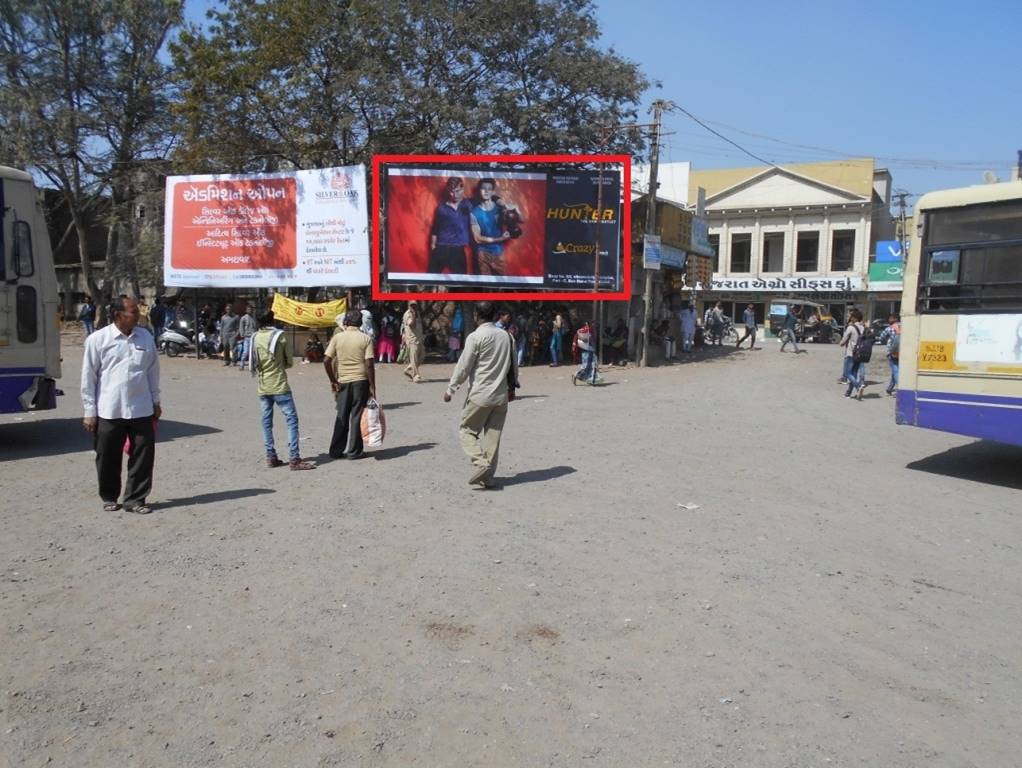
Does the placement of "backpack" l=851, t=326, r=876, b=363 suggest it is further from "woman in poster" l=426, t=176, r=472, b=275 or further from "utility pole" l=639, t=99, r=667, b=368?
"woman in poster" l=426, t=176, r=472, b=275

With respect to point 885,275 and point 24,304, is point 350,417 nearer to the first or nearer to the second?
point 24,304

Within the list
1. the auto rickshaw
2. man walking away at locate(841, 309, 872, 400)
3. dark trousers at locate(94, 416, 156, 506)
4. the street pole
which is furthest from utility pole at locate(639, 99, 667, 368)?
the auto rickshaw

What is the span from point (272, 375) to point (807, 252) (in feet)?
141

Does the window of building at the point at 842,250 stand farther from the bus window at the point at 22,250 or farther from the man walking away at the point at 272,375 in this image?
the bus window at the point at 22,250

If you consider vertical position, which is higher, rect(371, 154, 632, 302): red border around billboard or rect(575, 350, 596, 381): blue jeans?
rect(371, 154, 632, 302): red border around billboard

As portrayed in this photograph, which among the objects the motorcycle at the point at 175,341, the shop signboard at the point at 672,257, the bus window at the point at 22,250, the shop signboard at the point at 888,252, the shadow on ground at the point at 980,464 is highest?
the shop signboard at the point at 888,252

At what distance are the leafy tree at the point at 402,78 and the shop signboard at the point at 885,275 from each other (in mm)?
26058

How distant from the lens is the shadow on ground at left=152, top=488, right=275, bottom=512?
23.6 ft

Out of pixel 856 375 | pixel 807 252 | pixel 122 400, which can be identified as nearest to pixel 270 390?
pixel 122 400

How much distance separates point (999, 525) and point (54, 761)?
7.19 m

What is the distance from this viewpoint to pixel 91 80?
30.7 meters

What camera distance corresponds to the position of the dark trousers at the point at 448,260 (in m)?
20.7

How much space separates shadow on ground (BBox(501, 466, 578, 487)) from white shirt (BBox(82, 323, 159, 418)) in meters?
3.37

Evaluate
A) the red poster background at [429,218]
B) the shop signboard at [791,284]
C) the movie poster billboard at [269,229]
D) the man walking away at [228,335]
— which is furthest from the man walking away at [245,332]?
the shop signboard at [791,284]
